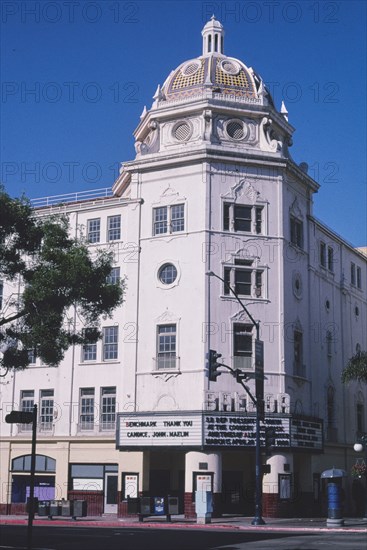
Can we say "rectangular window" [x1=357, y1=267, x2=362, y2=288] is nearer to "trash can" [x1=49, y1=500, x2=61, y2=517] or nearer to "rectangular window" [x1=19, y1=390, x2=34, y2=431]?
"rectangular window" [x1=19, y1=390, x2=34, y2=431]

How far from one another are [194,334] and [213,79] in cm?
1462

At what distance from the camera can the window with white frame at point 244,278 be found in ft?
145

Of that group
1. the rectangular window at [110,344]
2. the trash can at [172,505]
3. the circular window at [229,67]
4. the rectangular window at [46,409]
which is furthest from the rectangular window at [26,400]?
the circular window at [229,67]

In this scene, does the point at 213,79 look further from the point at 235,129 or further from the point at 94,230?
the point at 94,230

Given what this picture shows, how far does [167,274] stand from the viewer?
147 feet

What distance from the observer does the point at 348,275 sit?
188ft

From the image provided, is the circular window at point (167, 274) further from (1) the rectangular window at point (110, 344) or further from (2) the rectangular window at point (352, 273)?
(2) the rectangular window at point (352, 273)

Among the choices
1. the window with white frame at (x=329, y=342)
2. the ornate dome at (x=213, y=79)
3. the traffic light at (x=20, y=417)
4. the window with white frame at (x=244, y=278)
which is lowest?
the traffic light at (x=20, y=417)

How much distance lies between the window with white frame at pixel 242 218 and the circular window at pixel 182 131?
15.0 feet

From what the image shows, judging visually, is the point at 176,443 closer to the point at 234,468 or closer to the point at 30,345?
the point at 234,468

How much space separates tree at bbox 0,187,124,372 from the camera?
26.4 meters

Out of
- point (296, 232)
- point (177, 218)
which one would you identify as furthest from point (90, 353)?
point (296, 232)

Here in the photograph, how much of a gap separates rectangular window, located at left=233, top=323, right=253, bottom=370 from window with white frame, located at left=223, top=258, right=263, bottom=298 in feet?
5.93

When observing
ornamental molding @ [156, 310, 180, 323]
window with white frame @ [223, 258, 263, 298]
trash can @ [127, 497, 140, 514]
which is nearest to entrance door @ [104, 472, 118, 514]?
trash can @ [127, 497, 140, 514]
